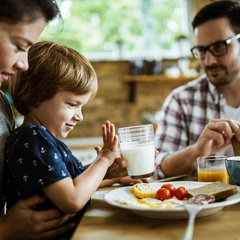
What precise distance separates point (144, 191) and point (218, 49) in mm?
1372

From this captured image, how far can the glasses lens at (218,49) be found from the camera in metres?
2.47

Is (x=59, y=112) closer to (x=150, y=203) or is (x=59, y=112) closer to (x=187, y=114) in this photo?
(x=150, y=203)

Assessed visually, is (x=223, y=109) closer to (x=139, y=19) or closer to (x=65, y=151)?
(x=65, y=151)

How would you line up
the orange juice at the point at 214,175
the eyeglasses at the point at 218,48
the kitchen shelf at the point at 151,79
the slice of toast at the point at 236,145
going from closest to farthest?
the orange juice at the point at 214,175 → the slice of toast at the point at 236,145 → the eyeglasses at the point at 218,48 → the kitchen shelf at the point at 151,79

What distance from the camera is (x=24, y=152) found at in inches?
50.9

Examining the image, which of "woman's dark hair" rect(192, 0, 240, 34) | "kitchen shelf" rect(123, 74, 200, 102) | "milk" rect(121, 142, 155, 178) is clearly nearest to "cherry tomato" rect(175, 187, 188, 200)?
"milk" rect(121, 142, 155, 178)

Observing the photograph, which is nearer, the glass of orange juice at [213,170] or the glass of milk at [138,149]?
the glass of milk at [138,149]

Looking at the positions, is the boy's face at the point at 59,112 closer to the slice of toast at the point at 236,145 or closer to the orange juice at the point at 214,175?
the orange juice at the point at 214,175

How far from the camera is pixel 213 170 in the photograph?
5.22 feet

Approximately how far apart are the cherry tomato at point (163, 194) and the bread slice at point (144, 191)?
1.1 inches

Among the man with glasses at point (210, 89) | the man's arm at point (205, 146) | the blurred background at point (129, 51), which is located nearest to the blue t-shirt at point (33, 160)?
the man's arm at point (205, 146)

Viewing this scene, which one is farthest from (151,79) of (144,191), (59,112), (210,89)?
(144,191)

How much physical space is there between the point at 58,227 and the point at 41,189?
0.51 ft

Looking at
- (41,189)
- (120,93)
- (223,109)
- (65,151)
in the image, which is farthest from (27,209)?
(120,93)
